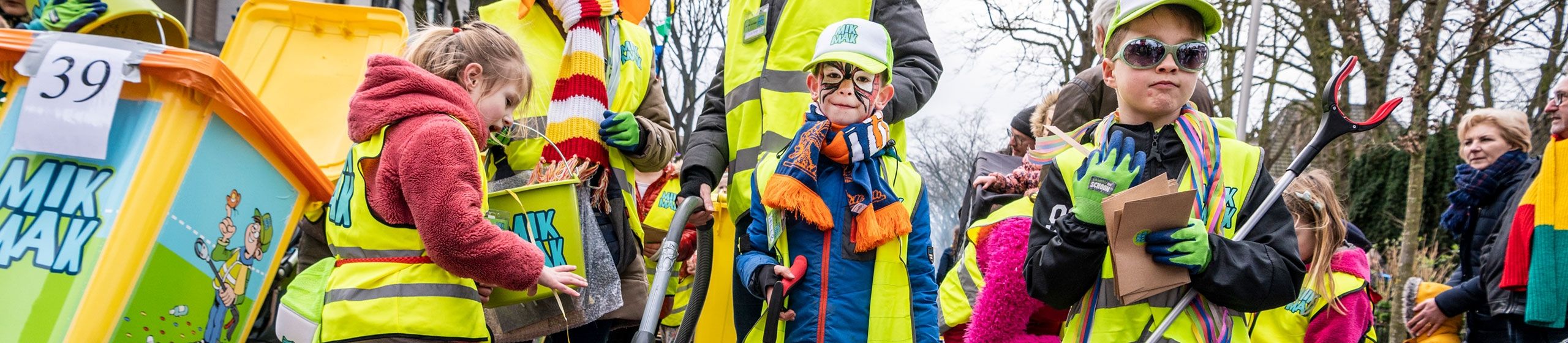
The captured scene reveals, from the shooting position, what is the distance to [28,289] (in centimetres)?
304

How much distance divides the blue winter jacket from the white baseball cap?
0.30 metres

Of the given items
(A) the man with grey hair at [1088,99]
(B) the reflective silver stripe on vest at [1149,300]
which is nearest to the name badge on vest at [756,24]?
→ (A) the man with grey hair at [1088,99]

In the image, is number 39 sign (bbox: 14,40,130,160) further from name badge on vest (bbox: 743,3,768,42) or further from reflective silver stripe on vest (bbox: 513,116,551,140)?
name badge on vest (bbox: 743,3,768,42)

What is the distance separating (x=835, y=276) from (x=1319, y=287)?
2.07m

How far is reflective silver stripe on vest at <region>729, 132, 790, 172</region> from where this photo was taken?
3.96 metres

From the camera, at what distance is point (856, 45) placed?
139 inches

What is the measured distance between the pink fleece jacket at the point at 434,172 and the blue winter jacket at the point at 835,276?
75 cm

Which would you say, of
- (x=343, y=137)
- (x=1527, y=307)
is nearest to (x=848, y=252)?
(x=343, y=137)

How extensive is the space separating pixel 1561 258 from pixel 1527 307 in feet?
0.74

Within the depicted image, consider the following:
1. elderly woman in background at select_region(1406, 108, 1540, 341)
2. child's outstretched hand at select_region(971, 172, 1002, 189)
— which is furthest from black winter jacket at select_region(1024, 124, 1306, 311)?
elderly woman in background at select_region(1406, 108, 1540, 341)

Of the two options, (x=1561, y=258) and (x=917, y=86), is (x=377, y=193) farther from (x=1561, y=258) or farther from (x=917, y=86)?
(x=1561, y=258)

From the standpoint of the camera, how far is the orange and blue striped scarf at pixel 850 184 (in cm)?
337

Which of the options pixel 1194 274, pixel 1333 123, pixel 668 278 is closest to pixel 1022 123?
pixel 668 278

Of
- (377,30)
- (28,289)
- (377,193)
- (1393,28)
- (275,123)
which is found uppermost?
(1393,28)
